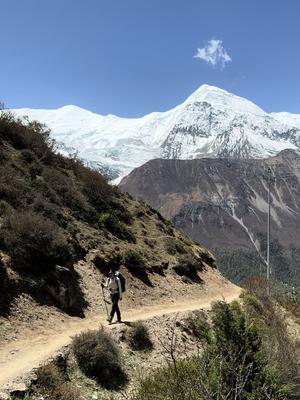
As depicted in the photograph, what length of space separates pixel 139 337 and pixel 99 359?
3.56 metres

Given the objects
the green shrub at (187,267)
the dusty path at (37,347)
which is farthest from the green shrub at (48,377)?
the green shrub at (187,267)

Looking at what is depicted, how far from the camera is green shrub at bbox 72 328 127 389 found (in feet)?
50.5

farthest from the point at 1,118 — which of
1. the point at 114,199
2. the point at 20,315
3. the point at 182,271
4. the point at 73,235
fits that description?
the point at 20,315

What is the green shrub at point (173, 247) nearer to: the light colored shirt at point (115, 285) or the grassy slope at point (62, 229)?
the grassy slope at point (62, 229)

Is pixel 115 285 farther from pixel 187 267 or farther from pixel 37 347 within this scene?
pixel 187 267

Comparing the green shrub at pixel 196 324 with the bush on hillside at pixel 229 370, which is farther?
the green shrub at pixel 196 324

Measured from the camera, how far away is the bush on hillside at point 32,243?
19703 mm

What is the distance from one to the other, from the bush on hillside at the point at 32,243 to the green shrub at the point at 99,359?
471 centimetres

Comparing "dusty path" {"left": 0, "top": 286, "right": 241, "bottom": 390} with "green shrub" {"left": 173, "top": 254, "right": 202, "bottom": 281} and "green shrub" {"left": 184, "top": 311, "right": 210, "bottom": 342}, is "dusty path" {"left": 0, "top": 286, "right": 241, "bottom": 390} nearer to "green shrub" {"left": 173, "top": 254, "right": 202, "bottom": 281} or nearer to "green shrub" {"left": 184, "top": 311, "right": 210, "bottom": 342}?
"green shrub" {"left": 184, "top": 311, "right": 210, "bottom": 342}

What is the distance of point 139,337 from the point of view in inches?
746

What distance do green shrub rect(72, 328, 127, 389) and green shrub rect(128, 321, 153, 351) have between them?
223cm

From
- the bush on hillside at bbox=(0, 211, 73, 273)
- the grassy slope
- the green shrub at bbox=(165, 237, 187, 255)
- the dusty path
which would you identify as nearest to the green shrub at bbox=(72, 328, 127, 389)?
the dusty path

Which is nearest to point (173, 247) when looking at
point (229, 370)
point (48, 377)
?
point (48, 377)

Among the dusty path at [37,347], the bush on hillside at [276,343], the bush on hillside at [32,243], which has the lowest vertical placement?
the dusty path at [37,347]
